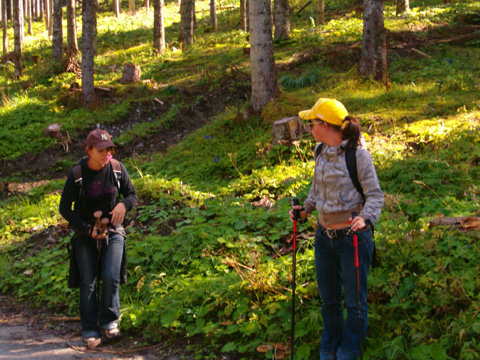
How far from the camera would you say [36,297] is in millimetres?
6785

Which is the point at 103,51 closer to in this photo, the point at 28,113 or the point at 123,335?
the point at 28,113

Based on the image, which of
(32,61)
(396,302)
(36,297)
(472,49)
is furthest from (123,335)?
(32,61)

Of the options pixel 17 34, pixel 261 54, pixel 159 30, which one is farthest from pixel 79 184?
pixel 159 30

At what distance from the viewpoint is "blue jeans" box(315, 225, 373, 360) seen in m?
3.92

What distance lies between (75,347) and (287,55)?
16.6 meters

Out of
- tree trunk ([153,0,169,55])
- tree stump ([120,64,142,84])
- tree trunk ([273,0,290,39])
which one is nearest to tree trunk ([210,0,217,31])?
tree trunk ([153,0,169,55])

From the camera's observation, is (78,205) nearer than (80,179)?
No

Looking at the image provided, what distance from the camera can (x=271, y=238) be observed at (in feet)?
21.2

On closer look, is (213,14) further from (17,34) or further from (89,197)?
(89,197)

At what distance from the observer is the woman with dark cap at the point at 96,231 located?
507 centimetres

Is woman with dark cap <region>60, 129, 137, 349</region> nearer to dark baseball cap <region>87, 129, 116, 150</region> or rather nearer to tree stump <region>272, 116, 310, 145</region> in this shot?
dark baseball cap <region>87, 129, 116, 150</region>

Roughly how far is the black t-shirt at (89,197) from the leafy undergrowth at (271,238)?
4.45 ft

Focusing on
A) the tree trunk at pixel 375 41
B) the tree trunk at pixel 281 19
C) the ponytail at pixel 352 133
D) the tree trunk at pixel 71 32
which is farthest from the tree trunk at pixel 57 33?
the ponytail at pixel 352 133

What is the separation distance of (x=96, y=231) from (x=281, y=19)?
62.5ft
